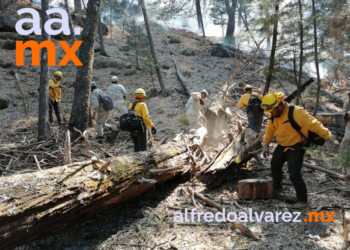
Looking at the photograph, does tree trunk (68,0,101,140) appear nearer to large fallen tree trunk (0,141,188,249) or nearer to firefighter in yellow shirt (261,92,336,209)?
large fallen tree trunk (0,141,188,249)

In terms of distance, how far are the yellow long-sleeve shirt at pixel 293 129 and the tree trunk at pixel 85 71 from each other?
19.3 ft

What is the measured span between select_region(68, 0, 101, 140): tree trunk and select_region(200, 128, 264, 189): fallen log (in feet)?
15.5

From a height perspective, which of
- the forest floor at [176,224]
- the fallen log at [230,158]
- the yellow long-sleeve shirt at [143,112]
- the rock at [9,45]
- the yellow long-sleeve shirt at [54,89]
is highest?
the rock at [9,45]

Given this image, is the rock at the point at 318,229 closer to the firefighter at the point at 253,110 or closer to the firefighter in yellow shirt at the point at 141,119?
the firefighter in yellow shirt at the point at 141,119

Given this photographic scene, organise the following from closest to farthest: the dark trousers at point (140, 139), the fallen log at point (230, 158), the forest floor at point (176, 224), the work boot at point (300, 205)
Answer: the forest floor at point (176, 224) < the work boot at point (300, 205) < the fallen log at point (230, 158) < the dark trousers at point (140, 139)

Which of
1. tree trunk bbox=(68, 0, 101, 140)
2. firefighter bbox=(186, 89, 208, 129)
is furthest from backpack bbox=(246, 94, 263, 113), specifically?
tree trunk bbox=(68, 0, 101, 140)

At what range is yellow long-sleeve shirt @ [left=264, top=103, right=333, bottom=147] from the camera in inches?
162

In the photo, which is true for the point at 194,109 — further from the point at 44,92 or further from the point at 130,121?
the point at 44,92

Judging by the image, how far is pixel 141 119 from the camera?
6074mm

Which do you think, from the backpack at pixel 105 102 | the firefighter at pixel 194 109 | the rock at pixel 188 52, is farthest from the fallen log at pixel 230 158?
the rock at pixel 188 52

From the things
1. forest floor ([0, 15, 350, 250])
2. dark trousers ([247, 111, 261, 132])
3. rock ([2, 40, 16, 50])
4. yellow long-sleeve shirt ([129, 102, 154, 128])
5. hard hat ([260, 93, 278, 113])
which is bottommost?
forest floor ([0, 15, 350, 250])

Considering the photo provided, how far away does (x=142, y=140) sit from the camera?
631 cm

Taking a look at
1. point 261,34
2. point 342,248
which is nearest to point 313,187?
point 342,248

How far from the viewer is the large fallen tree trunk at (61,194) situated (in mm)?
2824
